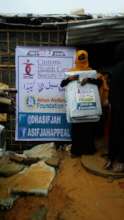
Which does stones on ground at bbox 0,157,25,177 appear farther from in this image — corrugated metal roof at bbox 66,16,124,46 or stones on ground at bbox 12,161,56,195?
corrugated metal roof at bbox 66,16,124,46

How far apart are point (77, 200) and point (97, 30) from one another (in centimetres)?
301

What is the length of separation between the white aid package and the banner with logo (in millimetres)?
705

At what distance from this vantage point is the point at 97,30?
7.32 m

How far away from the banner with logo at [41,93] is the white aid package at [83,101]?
2.31 feet

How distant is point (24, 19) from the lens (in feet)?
24.8

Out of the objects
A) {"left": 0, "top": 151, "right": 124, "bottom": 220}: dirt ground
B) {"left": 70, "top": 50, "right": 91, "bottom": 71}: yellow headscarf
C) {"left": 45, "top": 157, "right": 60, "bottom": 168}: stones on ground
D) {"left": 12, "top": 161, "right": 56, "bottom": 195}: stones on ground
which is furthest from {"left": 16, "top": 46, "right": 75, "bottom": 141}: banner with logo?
{"left": 0, "top": 151, "right": 124, "bottom": 220}: dirt ground

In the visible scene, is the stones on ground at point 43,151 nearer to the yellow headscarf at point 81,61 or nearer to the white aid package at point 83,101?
the white aid package at point 83,101

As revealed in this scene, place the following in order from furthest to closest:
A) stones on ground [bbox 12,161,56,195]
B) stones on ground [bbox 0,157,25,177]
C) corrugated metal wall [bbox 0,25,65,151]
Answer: corrugated metal wall [bbox 0,25,65,151], stones on ground [bbox 0,157,25,177], stones on ground [bbox 12,161,56,195]

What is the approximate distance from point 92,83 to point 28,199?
2.37 meters

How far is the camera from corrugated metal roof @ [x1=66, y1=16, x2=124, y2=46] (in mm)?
7266

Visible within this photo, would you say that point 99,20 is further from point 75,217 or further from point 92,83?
point 75,217

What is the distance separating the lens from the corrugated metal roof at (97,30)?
23.8 ft

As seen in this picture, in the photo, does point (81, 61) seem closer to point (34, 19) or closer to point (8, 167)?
point (34, 19)

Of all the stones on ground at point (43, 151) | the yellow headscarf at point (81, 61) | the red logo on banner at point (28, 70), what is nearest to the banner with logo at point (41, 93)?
the red logo on banner at point (28, 70)
